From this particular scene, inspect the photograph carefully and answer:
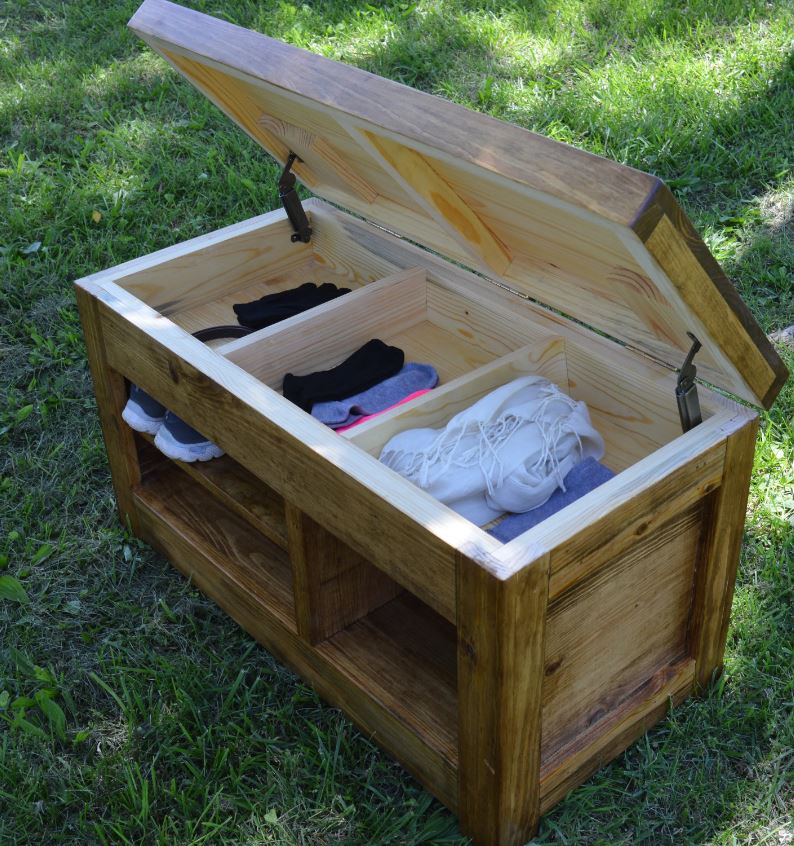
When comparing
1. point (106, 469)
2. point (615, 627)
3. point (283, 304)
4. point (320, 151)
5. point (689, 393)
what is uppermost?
point (320, 151)

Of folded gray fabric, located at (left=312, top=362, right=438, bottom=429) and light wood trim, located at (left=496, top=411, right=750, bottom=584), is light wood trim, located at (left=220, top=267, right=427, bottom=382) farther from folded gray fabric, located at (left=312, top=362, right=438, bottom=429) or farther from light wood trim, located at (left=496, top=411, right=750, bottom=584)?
light wood trim, located at (left=496, top=411, right=750, bottom=584)

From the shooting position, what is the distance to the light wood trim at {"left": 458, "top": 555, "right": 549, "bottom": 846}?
164 centimetres

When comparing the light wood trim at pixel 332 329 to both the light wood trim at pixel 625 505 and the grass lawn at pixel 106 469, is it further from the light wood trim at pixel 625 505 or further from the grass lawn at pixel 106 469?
the light wood trim at pixel 625 505

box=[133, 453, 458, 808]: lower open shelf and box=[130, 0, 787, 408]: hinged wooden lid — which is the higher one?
box=[130, 0, 787, 408]: hinged wooden lid

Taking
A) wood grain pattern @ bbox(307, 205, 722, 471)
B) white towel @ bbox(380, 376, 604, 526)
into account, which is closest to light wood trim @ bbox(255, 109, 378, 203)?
wood grain pattern @ bbox(307, 205, 722, 471)

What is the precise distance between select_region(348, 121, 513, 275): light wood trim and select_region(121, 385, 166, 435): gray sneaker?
811mm

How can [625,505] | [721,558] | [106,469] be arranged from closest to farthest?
[625,505]
[721,558]
[106,469]

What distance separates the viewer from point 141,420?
2.55 m

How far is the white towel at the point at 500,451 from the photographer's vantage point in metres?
2.07

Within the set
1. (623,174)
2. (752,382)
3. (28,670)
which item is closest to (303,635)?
(28,670)

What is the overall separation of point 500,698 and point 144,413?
121 centimetres

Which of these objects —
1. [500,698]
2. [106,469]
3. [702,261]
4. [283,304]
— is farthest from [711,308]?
[106,469]

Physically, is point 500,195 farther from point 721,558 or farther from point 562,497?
point 721,558

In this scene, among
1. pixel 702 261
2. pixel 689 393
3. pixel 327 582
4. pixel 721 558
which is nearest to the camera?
pixel 702 261
